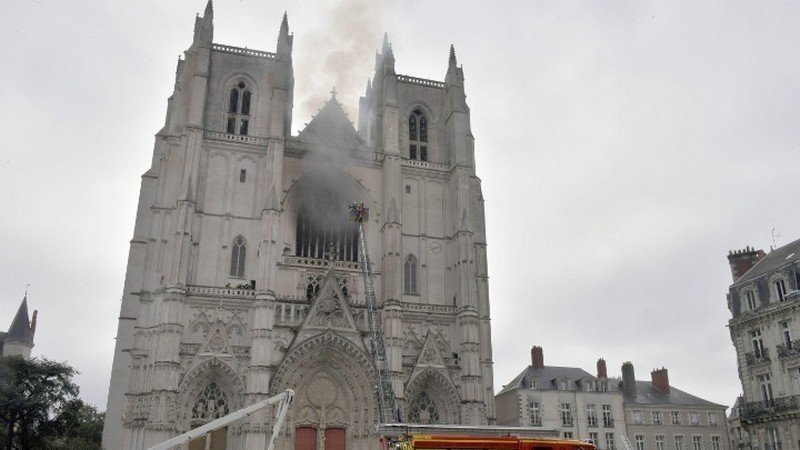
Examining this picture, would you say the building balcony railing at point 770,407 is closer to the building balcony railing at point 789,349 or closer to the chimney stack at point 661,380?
the building balcony railing at point 789,349

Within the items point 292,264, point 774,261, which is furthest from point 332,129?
point 774,261

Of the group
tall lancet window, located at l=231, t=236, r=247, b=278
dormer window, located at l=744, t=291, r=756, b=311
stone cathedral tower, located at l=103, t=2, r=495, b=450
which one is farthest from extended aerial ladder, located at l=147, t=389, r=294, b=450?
dormer window, located at l=744, t=291, r=756, b=311

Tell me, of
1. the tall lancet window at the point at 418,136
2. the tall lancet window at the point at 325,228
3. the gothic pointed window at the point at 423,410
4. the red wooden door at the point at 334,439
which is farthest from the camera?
the tall lancet window at the point at 418,136

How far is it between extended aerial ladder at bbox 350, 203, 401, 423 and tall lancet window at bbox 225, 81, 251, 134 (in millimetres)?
7015

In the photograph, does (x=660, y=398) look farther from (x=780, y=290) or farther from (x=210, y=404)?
(x=210, y=404)

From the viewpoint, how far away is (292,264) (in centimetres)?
3234

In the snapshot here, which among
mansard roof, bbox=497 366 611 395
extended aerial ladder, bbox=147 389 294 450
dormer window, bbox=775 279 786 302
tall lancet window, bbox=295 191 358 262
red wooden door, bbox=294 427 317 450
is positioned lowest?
extended aerial ladder, bbox=147 389 294 450

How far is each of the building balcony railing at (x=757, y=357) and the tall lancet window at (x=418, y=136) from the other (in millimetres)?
18887

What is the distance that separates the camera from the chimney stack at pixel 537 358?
46781 millimetres

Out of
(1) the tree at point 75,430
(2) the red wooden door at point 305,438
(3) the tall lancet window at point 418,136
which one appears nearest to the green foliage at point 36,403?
(1) the tree at point 75,430

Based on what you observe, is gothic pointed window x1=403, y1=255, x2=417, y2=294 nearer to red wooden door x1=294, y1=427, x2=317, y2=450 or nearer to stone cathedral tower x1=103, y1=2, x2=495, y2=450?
stone cathedral tower x1=103, y1=2, x2=495, y2=450

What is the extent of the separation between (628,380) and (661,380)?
9.16ft

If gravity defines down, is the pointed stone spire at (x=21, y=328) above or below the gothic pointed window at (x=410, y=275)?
above

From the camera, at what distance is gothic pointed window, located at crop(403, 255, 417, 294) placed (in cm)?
3394
